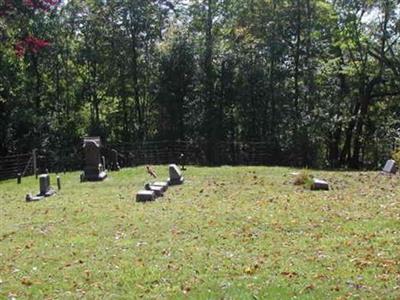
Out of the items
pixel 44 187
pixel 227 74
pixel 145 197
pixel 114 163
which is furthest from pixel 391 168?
pixel 227 74

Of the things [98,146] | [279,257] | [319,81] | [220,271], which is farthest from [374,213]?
[319,81]

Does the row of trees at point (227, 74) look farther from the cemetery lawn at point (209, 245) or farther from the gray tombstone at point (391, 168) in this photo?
the cemetery lawn at point (209, 245)

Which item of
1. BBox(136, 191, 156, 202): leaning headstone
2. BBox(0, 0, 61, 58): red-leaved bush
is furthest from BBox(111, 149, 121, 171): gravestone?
BBox(0, 0, 61, 58): red-leaved bush

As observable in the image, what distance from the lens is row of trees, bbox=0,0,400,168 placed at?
115ft

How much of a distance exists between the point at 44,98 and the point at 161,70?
808cm

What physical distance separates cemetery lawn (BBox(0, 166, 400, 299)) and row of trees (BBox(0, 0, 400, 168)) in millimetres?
16931

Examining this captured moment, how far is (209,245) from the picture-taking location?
11.0 meters

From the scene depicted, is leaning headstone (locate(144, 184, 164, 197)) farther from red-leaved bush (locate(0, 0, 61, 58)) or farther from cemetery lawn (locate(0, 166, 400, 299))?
red-leaved bush (locate(0, 0, 61, 58))

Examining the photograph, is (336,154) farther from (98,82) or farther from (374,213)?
(374,213)

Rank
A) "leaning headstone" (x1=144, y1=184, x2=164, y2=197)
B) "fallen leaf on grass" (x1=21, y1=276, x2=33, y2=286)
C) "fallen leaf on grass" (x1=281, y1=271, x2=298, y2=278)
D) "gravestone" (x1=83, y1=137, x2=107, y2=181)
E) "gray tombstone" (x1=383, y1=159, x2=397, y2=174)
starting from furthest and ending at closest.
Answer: "gravestone" (x1=83, y1=137, x2=107, y2=181), "gray tombstone" (x1=383, y1=159, x2=397, y2=174), "leaning headstone" (x1=144, y1=184, x2=164, y2=197), "fallen leaf on grass" (x1=21, y1=276, x2=33, y2=286), "fallen leaf on grass" (x1=281, y1=271, x2=298, y2=278)

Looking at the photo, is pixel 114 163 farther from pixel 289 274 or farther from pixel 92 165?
pixel 289 274

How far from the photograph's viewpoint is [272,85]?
3719 cm

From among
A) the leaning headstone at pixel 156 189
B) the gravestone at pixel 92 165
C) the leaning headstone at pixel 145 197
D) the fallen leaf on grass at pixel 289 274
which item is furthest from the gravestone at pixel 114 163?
the fallen leaf on grass at pixel 289 274

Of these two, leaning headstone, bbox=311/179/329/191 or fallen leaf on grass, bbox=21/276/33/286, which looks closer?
fallen leaf on grass, bbox=21/276/33/286
